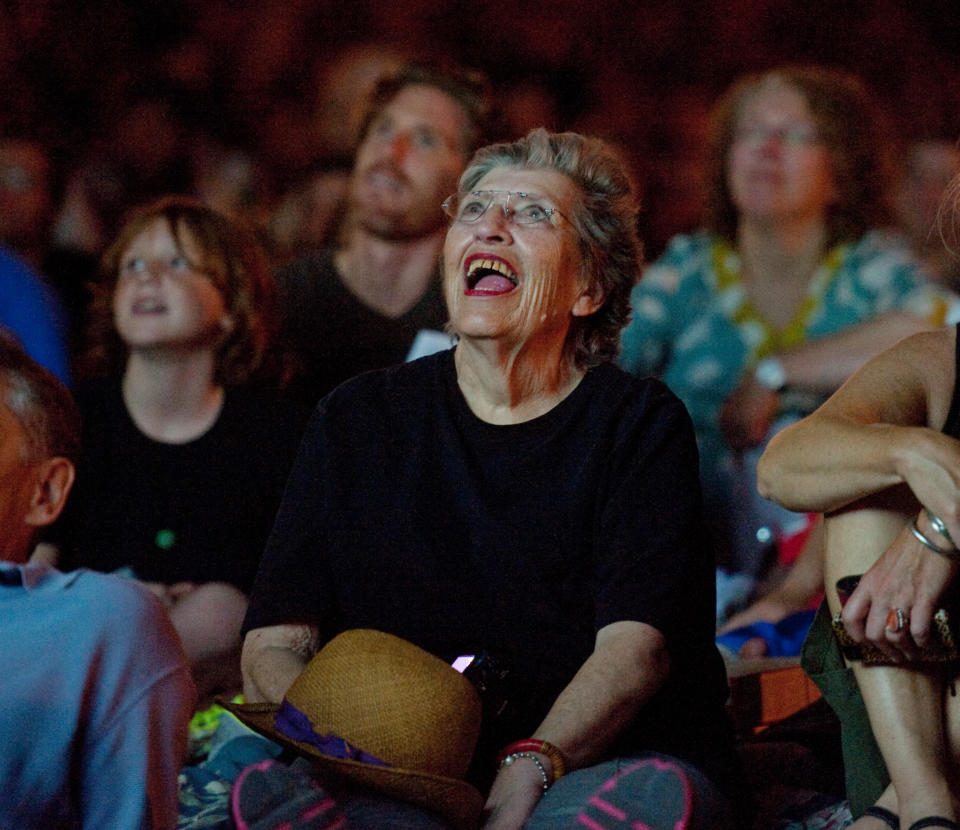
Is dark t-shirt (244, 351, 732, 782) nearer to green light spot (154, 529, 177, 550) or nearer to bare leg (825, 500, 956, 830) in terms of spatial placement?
bare leg (825, 500, 956, 830)

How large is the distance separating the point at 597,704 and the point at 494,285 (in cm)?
67

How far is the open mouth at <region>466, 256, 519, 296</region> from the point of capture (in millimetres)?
1979

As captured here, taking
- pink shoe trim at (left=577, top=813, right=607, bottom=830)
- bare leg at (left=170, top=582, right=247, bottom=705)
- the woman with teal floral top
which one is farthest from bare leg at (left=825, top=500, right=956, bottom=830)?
the woman with teal floral top

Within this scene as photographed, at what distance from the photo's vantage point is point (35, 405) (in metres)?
1.56

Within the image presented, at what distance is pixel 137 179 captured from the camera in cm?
461

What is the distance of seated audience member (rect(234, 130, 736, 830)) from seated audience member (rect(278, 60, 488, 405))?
132cm

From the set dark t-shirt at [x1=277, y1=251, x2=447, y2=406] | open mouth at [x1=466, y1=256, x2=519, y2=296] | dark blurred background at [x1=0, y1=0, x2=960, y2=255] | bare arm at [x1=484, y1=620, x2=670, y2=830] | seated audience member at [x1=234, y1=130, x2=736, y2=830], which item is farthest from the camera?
dark blurred background at [x1=0, y1=0, x2=960, y2=255]

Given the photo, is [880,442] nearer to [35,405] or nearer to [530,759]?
[530,759]

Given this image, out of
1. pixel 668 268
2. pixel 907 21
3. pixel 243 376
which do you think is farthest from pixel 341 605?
pixel 907 21

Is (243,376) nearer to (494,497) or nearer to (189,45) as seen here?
(494,497)

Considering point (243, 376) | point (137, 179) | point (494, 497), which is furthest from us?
point (137, 179)

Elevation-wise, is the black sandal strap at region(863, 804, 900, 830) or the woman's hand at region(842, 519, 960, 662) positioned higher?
the woman's hand at region(842, 519, 960, 662)

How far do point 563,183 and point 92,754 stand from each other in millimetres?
1189

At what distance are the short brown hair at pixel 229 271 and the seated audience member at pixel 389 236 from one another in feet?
1.16
